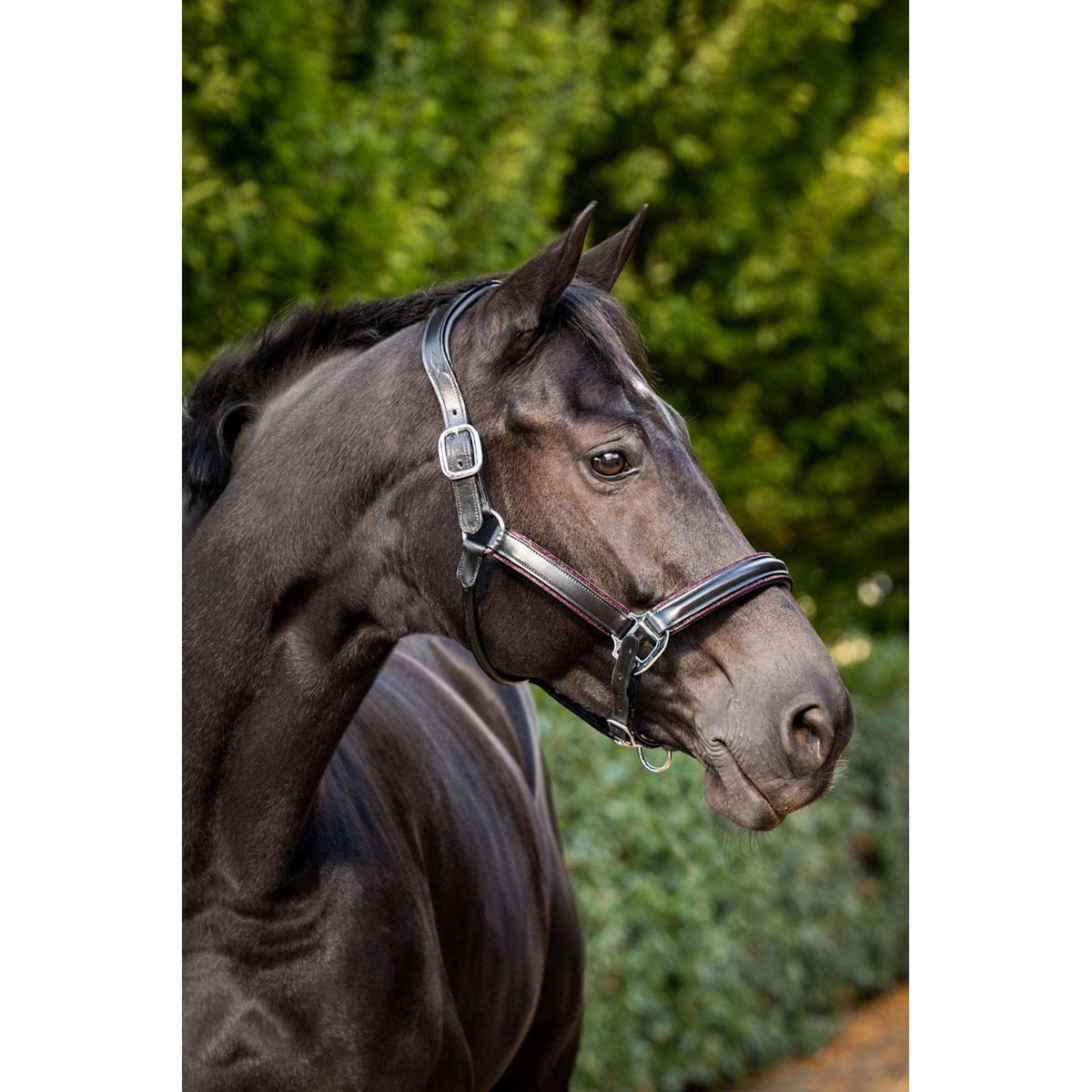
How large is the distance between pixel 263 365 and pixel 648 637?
859 millimetres

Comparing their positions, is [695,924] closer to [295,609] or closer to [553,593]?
[295,609]

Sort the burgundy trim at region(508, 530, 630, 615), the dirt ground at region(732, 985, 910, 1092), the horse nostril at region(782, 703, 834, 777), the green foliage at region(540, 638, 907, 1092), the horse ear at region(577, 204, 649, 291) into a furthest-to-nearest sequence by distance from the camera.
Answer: the dirt ground at region(732, 985, 910, 1092) → the green foliage at region(540, 638, 907, 1092) → the horse ear at region(577, 204, 649, 291) → the burgundy trim at region(508, 530, 630, 615) → the horse nostril at region(782, 703, 834, 777)

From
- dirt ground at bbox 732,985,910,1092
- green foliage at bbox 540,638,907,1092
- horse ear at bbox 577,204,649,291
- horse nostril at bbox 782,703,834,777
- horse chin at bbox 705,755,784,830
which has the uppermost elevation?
horse ear at bbox 577,204,649,291

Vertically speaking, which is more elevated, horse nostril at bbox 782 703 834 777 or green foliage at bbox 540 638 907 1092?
horse nostril at bbox 782 703 834 777

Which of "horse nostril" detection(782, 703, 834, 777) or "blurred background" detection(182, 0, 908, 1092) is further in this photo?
"blurred background" detection(182, 0, 908, 1092)

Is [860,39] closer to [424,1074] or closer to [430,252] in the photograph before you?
[430,252]

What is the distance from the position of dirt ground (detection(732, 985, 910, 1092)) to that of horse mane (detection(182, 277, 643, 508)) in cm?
434

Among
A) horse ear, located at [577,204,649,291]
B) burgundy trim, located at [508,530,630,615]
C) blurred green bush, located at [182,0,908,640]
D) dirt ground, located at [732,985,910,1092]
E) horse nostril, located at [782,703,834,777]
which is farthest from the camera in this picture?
dirt ground, located at [732,985,910,1092]

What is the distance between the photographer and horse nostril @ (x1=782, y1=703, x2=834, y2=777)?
174cm

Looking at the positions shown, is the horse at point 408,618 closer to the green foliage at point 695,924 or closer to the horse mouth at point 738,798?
the horse mouth at point 738,798

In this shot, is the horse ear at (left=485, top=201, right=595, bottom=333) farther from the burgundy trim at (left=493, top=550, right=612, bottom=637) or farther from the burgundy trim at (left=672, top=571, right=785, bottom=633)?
the burgundy trim at (left=672, top=571, right=785, bottom=633)

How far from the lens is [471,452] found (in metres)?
1.89

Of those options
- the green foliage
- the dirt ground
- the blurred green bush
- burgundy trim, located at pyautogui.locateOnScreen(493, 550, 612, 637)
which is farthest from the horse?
the dirt ground
